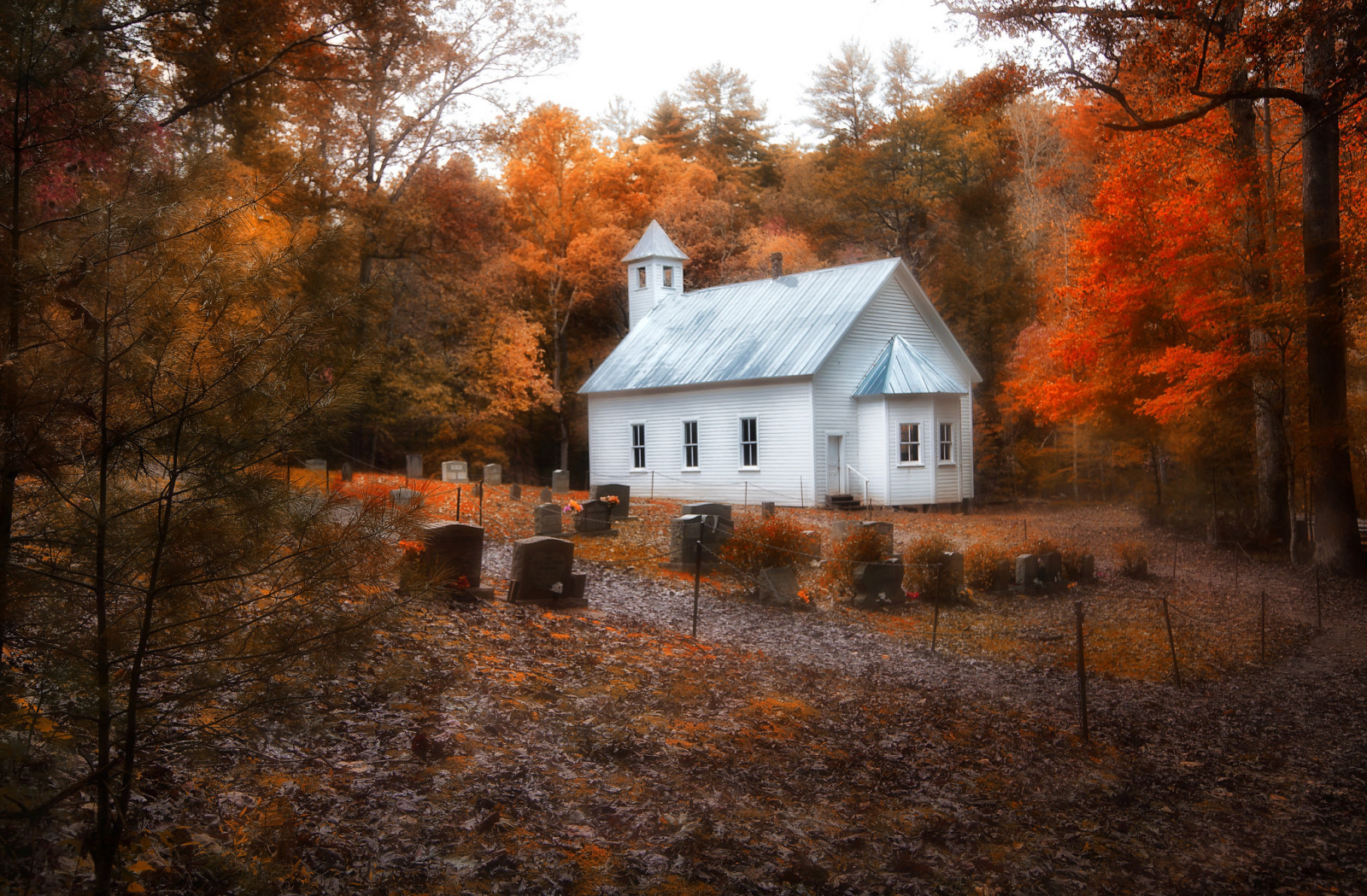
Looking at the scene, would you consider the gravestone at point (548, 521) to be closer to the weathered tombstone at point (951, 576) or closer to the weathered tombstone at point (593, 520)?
the weathered tombstone at point (593, 520)

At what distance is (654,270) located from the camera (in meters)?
33.8

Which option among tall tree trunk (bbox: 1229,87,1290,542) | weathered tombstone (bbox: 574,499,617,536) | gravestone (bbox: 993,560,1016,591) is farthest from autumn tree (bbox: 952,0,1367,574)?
weathered tombstone (bbox: 574,499,617,536)

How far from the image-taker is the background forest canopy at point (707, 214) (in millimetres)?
4645

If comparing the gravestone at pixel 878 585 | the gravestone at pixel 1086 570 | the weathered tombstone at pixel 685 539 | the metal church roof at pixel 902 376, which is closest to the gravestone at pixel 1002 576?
the gravestone at pixel 1086 570

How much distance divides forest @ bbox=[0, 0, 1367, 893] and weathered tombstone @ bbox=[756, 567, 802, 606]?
11.5 ft

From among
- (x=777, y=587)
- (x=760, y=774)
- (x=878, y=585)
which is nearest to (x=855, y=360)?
(x=878, y=585)

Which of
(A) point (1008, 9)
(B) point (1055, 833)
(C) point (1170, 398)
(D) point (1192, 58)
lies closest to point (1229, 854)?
(B) point (1055, 833)

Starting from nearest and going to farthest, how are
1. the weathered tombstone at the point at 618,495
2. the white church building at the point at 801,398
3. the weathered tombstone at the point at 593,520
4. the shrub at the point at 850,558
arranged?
the shrub at the point at 850,558, the weathered tombstone at the point at 593,520, the weathered tombstone at the point at 618,495, the white church building at the point at 801,398

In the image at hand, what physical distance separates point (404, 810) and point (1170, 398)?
16.8 meters

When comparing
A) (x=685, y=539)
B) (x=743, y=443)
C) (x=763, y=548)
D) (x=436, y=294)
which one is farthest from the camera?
(x=436, y=294)

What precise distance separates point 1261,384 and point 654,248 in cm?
2029

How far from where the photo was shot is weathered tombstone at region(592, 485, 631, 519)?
19817mm

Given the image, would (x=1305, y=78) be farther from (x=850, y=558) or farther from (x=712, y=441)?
(x=712, y=441)

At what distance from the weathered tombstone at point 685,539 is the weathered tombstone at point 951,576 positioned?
12.6 feet
